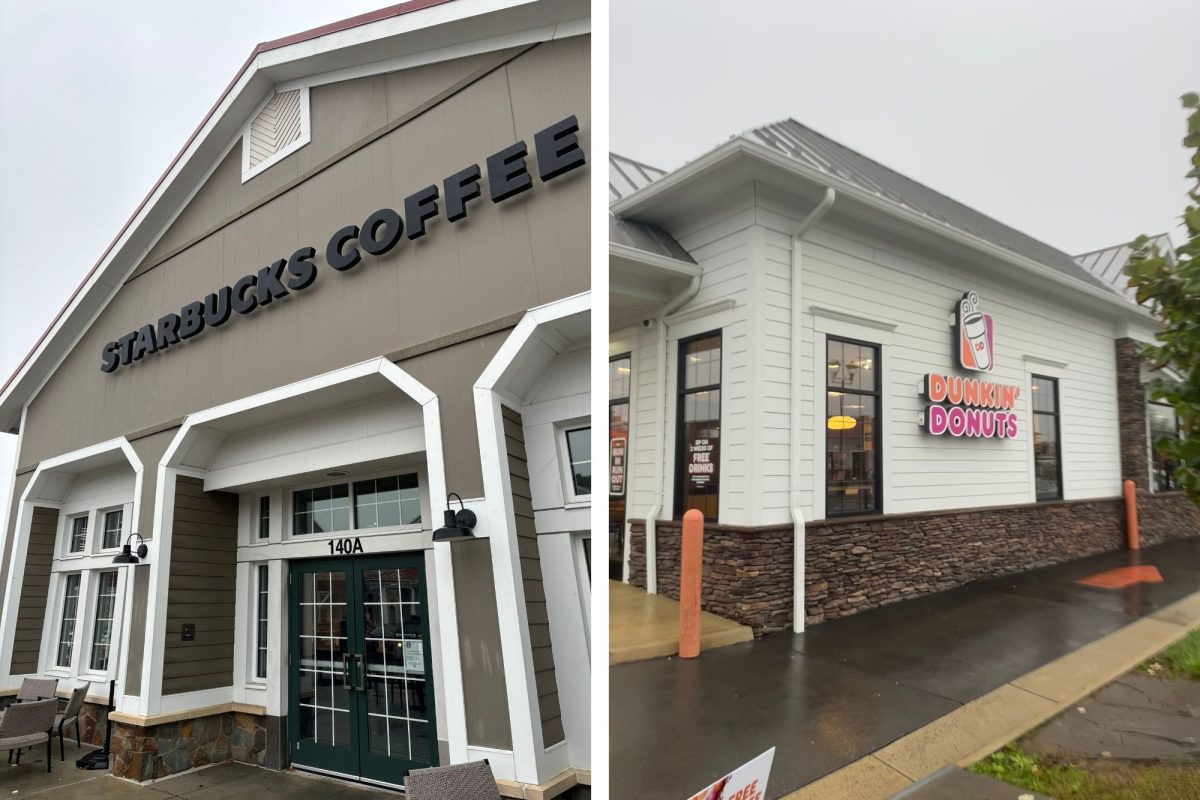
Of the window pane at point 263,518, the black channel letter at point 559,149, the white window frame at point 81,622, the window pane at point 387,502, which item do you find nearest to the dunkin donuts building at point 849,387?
the black channel letter at point 559,149

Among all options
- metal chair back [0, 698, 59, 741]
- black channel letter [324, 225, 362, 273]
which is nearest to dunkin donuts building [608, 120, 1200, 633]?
black channel letter [324, 225, 362, 273]

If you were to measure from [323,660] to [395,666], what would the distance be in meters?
0.86

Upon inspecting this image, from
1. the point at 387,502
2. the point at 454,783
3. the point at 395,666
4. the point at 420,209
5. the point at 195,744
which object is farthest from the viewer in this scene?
the point at 195,744

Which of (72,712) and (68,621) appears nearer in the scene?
(72,712)

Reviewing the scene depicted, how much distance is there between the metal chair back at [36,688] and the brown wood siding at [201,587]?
7.92 feet

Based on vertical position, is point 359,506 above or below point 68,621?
above

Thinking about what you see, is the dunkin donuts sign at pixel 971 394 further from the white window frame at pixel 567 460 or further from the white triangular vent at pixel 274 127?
the white triangular vent at pixel 274 127

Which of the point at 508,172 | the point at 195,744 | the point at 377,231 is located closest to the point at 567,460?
the point at 508,172

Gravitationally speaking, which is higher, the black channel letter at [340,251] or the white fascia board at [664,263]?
the black channel letter at [340,251]

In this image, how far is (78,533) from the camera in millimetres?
6570

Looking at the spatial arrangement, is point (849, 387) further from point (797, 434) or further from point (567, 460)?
point (567, 460)

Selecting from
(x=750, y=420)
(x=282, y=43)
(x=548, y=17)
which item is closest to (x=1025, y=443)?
(x=750, y=420)

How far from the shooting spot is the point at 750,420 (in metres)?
0.93

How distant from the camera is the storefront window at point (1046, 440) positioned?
110 centimetres
